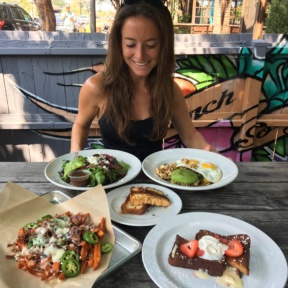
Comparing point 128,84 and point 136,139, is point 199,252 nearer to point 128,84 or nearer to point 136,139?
point 136,139

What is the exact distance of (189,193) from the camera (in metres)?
1.64

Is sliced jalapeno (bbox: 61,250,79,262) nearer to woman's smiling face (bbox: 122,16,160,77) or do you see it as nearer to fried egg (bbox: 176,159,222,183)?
fried egg (bbox: 176,159,222,183)

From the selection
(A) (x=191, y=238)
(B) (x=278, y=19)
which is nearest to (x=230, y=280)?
(A) (x=191, y=238)

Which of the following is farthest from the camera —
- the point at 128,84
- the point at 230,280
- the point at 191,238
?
the point at 128,84

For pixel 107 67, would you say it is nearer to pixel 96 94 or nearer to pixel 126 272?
pixel 96 94

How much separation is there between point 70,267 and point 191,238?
0.50 meters

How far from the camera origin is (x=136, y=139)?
248 cm

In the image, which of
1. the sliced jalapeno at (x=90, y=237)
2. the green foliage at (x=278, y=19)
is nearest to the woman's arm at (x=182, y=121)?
the sliced jalapeno at (x=90, y=237)

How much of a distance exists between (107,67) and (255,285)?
1936 millimetres

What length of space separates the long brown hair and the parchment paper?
1092 mm

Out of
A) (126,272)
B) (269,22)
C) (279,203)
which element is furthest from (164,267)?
(269,22)

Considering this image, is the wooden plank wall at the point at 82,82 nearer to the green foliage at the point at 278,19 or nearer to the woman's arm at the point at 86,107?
the green foliage at the point at 278,19

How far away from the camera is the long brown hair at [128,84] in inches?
85.9

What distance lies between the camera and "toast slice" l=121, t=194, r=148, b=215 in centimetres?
138
